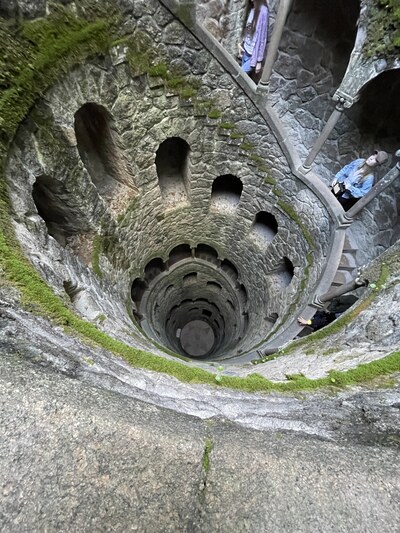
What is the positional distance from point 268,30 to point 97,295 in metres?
6.75

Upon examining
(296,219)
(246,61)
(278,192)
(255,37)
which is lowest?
(296,219)

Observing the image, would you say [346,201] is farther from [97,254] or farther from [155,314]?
[155,314]

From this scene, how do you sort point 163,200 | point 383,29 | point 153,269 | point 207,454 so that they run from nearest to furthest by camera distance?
point 207,454
point 383,29
point 163,200
point 153,269

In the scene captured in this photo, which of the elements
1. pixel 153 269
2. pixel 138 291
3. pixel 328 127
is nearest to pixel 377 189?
pixel 328 127

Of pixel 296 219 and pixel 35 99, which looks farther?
pixel 296 219

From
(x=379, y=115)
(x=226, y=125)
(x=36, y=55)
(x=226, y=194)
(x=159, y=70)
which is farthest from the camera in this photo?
(x=226, y=194)

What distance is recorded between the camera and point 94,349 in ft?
7.23

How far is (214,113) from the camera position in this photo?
587 cm

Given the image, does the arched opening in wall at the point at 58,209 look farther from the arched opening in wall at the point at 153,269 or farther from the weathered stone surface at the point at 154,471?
the arched opening in wall at the point at 153,269

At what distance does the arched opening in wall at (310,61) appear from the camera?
252 inches

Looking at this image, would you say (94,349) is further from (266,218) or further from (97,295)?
(266,218)

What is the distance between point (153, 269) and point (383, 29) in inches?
283

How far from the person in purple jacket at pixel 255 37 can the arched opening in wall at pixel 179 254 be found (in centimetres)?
494

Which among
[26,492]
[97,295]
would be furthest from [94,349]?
[97,295]
